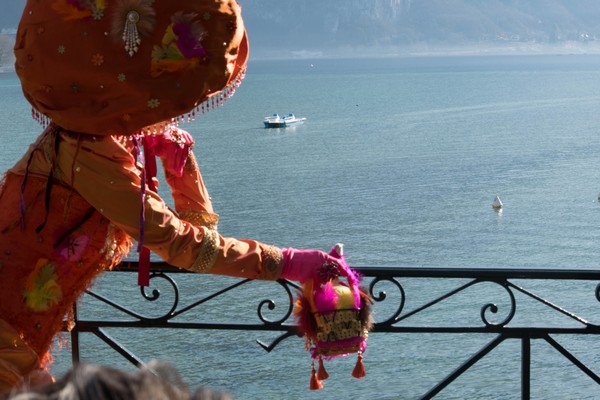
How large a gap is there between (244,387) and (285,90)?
2967 inches

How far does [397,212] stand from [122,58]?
1135 inches

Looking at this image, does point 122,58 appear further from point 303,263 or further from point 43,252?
point 303,263

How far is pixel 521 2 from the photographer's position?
607ft

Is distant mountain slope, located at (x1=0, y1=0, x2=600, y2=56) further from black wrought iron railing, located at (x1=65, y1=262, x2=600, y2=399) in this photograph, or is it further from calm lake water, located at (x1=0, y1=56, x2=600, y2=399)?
black wrought iron railing, located at (x1=65, y1=262, x2=600, y2=399)

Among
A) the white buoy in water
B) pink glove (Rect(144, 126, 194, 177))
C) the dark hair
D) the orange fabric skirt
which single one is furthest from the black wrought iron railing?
the white buoy in water

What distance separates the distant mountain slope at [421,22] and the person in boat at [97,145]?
17726cm

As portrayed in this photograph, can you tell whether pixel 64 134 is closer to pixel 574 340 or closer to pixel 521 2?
pixel 574 340

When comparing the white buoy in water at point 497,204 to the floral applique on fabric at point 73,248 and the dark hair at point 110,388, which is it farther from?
the dark hair at point 110,388

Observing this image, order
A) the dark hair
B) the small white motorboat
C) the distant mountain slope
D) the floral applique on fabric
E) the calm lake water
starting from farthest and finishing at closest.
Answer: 1. the distant mountain slope
2. the small white motorboat
3. the calm lake water
4. the floral applique on fabric
5. the dark hair

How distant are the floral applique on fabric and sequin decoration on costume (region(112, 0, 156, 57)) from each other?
0.58 meters

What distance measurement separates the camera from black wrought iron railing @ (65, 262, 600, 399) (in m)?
3.19

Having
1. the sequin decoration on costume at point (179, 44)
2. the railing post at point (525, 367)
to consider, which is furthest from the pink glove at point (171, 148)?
the railing post at point (525, 367)

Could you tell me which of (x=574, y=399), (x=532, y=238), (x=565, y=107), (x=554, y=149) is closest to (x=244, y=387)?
(x=574, y=399)

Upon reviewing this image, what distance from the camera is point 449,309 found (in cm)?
2386
